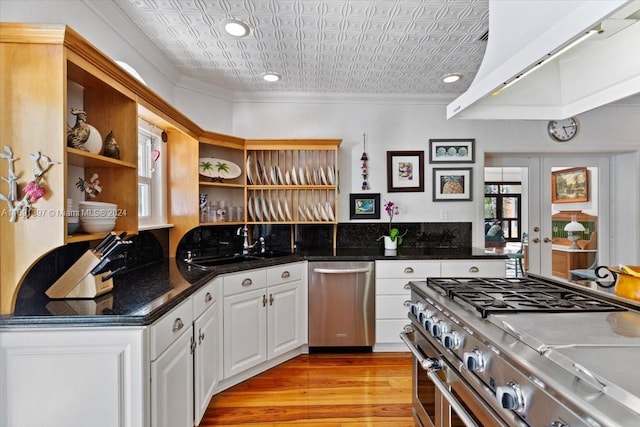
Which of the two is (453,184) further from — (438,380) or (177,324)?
(177,324)

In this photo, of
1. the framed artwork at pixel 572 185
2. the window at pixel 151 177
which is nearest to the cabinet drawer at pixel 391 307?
the window at pixel 151 177

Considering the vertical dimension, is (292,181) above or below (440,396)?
above

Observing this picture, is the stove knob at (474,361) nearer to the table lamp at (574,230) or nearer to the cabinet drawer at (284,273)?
the cabinet drawer at (284,273)

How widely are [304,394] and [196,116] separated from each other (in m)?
2.51

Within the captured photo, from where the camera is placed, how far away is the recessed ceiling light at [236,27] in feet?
6.50

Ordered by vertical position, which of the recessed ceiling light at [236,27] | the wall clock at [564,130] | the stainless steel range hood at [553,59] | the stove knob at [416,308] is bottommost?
the stove knob at [416,308]

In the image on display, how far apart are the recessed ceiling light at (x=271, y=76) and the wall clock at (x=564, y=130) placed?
9.24 ft

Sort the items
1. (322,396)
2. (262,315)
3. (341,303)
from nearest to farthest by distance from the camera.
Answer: (322,396)
(262,315)
(341,303)

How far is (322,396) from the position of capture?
221 cm

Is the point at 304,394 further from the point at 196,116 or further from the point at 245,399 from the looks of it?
the point at 196,116

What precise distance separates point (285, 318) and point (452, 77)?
2561mm

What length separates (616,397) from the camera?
0.62 meters

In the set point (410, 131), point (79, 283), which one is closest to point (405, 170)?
point (410, 131)

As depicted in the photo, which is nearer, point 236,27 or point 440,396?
point 440,396
